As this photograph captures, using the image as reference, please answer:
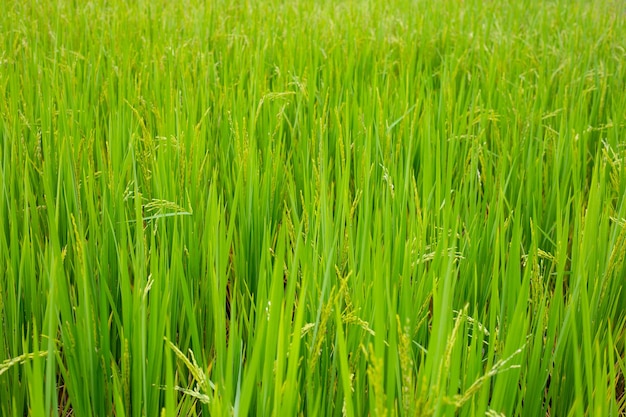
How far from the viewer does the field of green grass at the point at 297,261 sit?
0.73m

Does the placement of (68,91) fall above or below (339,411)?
above

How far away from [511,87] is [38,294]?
2003mm

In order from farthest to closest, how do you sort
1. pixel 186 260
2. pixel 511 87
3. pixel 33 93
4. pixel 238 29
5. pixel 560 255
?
pixel 238 29 < pixel 511 87 < pixel 33 93 < pixel 186 260 < pixel 560 255

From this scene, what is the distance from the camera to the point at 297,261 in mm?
816

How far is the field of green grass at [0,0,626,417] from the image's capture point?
728 mm

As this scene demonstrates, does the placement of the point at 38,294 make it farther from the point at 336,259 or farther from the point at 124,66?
the point at 124,66

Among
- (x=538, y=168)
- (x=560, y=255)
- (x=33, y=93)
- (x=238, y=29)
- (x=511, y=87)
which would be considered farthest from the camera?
(x=238, y=29)

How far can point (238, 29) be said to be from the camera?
2.82 meters

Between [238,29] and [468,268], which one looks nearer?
[468,268]

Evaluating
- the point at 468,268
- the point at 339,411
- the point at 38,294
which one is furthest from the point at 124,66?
the point at 339,411

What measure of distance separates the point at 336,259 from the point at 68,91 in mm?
1239

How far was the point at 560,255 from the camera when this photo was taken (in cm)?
95

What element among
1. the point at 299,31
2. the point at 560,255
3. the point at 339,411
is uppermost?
the point at 299,31

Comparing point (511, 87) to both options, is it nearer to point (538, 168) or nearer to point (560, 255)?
point (538, 168)
